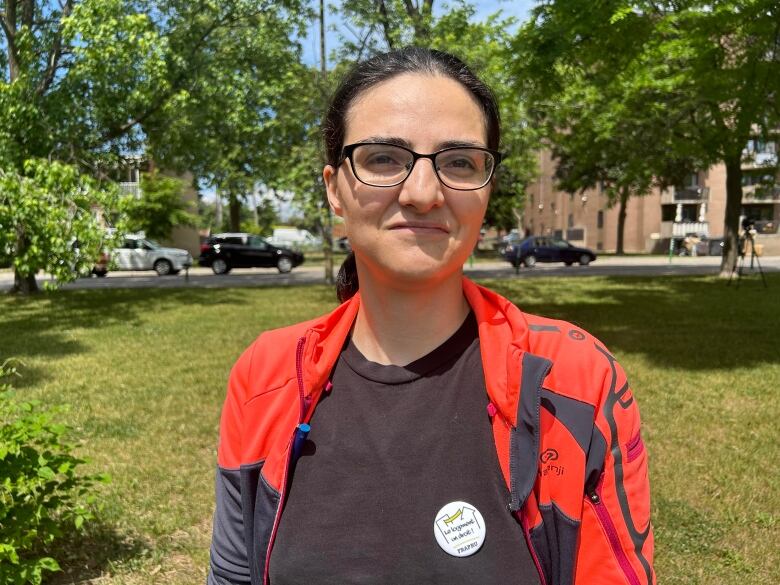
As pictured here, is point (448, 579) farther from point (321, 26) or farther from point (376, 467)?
point (321, 26)

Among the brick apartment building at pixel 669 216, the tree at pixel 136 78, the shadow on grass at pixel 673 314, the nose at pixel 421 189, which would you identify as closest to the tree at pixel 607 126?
the shadow on grass at pixel 673 314

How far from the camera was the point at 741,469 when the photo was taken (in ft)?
17.0

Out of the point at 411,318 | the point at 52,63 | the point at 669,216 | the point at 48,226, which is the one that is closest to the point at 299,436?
the point at 411,318

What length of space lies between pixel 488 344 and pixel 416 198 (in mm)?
339

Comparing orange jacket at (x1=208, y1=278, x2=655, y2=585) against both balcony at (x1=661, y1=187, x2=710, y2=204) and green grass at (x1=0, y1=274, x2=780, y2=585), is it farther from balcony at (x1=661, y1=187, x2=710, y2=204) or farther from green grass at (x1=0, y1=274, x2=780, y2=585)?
balcony at (x1=661, y1=187, x2=710, y2=204)

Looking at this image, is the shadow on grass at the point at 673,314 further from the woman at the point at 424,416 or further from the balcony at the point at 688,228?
the balcony at the point at 688,228

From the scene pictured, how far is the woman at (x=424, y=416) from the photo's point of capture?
127 cm

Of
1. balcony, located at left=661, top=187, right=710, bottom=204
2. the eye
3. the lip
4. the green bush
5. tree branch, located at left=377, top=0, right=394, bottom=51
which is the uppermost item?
tree branch, located at left=377, top=0, right=394, bottom=51

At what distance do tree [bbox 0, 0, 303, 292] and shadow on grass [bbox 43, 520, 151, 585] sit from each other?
9.41m

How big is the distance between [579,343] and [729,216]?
75.0 feet

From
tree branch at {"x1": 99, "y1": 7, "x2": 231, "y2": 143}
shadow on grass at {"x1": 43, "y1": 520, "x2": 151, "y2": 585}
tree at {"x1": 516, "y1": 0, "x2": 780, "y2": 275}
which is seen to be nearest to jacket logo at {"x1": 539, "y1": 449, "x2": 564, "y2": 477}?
shadow on grass at {"x1": 43, "y1": 520, "x2": 151, "y2": 585}

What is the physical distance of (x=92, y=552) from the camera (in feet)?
13.3

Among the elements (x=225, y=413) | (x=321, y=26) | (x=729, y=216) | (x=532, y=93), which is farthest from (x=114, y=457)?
(x=729, y=216)

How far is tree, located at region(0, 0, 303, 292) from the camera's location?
14250mm
